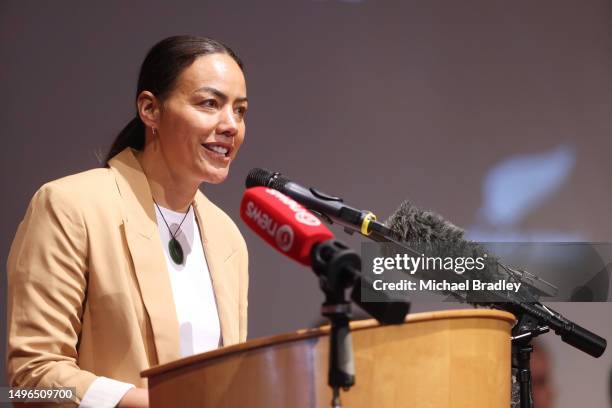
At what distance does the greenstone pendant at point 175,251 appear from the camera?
233 cm

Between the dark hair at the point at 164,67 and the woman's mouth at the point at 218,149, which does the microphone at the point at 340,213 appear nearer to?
the woman's mouth at the point at 218,149

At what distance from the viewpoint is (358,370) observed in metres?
1.43

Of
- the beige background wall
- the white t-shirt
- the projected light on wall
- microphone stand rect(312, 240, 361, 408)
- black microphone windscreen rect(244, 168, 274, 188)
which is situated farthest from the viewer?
the projected light on wall

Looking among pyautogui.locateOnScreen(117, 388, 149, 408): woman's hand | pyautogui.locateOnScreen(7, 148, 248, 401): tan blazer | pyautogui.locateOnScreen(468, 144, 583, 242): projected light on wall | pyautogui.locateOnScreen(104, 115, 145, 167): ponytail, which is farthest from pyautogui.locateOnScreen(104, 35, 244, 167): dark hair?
pyautogui.locateOnScreen(468, 144, 583, 242): projected light on wall

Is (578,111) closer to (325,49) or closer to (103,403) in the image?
(325,49)

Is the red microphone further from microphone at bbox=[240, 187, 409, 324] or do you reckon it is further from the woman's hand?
the woman's hand

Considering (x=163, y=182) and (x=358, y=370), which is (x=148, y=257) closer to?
(x=163, y=182)

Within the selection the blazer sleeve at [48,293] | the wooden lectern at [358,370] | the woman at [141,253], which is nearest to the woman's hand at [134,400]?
the woman at [141,253]

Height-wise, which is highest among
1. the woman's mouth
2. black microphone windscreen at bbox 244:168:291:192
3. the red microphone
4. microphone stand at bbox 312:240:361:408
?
the woman's mouth

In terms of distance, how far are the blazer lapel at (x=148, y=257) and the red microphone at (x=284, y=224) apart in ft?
2.45

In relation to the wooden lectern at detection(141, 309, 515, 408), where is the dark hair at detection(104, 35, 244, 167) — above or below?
above

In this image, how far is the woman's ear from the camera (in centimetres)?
238

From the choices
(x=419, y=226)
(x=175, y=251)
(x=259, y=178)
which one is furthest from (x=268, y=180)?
(x=175, y=251)

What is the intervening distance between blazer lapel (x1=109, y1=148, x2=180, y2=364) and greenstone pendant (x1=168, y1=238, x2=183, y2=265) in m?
0.11
